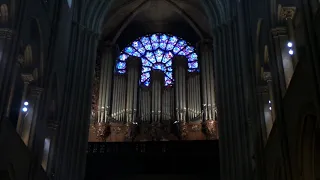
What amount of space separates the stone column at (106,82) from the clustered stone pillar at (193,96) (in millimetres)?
3809

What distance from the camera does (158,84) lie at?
25469mm

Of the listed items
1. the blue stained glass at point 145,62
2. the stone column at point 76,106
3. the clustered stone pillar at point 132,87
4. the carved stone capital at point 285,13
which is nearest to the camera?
the carved stone capital at point 285,13

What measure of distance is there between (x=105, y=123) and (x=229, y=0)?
8.24m

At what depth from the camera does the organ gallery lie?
78.7 ft

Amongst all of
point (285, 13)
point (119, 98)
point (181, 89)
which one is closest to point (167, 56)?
point (181, 89)

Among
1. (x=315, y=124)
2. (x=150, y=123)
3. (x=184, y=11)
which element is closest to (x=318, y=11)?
(x=315, y=124)

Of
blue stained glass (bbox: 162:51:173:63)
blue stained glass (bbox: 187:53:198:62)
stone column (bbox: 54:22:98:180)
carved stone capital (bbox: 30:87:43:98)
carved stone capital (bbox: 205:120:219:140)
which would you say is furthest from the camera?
blue stained glass (bbox: 162:51:173:63)

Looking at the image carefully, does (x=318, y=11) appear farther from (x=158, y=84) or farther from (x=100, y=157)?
(x=158, y=84)

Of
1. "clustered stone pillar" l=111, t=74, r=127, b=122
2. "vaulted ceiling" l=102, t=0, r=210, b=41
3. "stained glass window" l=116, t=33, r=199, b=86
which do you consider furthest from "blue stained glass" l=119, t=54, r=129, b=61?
"clustered stone pillar" l=111, t=74, r=127, b=122

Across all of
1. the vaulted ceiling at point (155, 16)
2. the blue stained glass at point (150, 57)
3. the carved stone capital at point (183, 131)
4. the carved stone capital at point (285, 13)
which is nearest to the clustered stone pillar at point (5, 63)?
the carved stone capital at point (285, 13)

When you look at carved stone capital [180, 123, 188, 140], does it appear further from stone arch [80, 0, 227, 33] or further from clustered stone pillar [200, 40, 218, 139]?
stone arch [80, 0, 227, 33]

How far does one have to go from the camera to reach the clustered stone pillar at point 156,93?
24484 mm

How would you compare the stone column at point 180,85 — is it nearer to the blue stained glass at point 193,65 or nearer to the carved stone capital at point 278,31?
the blue stained glass at point 193,65

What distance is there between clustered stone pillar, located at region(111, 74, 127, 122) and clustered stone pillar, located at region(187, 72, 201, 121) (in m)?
3.08
